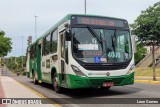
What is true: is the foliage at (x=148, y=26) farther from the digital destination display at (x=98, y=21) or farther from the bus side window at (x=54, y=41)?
the digital destination display at (x=98, y=21)

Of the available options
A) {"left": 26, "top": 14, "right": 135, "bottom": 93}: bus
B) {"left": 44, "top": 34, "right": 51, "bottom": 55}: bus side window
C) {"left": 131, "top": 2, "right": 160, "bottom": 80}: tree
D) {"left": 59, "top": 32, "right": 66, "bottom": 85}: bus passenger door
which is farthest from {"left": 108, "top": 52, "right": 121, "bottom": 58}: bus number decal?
{"left": 131, "top": 2, "right": 160, "bottom": 80}: tree

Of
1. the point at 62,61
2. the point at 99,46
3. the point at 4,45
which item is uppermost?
the point at 4,45

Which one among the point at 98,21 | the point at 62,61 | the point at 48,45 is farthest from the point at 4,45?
the point at 98,21

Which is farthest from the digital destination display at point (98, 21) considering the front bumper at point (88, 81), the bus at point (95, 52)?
the front bumper at point (88, 81)

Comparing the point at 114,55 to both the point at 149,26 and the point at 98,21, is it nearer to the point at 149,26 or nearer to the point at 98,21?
the point at 98,21

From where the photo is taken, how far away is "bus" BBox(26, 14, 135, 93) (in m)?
13.9

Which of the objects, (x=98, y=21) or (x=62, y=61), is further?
(x=62, y=61)

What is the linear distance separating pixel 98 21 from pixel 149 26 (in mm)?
12291

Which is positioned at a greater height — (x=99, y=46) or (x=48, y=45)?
(x=48, y=45)

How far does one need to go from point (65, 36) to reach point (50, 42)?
12.0 feet

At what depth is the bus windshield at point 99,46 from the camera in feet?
46.0

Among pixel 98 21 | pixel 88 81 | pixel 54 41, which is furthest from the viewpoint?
pixel 54 41

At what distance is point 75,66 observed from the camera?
45.5 feet

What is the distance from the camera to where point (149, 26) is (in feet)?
86.2
